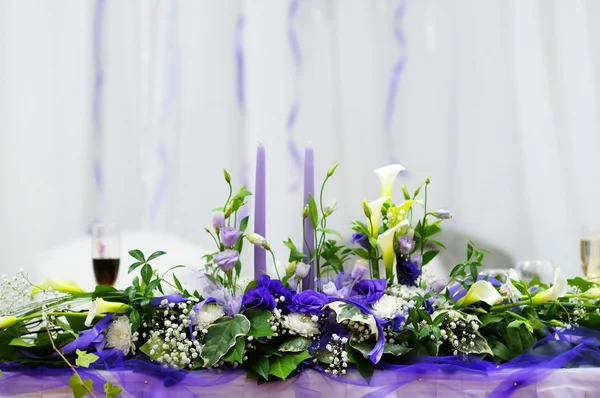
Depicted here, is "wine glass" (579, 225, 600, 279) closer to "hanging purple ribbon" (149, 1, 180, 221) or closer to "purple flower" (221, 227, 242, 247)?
"purple flower" (221, 227, 242, 247)

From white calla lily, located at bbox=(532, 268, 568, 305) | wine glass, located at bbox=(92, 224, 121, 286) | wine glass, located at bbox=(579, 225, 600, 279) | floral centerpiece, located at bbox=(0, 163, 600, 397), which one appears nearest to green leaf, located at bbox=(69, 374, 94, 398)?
floral centerpiece, located at bbox=(0, 163, 600, 397)

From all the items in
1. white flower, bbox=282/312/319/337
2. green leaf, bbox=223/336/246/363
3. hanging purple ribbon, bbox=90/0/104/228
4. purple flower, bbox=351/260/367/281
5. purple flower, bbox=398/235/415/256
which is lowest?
green leaf, bbox=223/336/246/363

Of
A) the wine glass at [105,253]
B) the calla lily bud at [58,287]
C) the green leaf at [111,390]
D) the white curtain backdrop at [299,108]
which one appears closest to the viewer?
the green leaf at [111,390]

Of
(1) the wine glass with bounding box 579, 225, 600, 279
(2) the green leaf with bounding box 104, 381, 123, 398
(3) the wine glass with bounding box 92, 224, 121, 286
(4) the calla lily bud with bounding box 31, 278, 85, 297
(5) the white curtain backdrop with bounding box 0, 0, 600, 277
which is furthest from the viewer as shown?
(5) the white curtain backdrop with bounding box 0, 0, 600, 277

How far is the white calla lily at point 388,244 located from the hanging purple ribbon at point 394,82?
149 centimetres

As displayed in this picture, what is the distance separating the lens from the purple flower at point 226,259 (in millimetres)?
625

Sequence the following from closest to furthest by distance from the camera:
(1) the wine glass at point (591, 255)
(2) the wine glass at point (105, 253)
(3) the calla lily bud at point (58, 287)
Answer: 1. (3) the calla lily bud at point (58, 287)
2. (1) the wine glass at point (591, 255)
3. (2) the wine glass at point (105, 253)

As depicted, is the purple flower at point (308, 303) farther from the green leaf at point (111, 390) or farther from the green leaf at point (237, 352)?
the green leaf at point (111, 390)

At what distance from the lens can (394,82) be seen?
2182mm

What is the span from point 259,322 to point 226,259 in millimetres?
72

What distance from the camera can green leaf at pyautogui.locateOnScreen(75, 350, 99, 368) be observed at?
1.86ft

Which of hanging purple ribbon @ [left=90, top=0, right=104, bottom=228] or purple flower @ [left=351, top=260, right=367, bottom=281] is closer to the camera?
purple flower @ [left=351, top=260, right=367, bottom=281]

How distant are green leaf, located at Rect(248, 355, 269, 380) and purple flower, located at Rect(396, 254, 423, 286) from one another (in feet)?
0.66

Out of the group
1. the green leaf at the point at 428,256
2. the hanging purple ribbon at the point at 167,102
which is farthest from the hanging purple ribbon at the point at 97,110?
the green leaf at the point at 428,256
